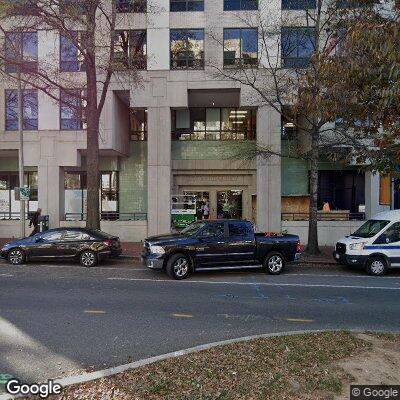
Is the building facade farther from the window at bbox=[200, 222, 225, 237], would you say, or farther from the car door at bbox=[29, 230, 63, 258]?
the window at bbox=[200, 222, 225, 237]

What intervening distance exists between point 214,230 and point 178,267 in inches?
64.8

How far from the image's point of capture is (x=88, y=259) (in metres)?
13.3

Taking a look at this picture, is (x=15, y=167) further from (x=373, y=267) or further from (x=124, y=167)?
(x=373, y=267)

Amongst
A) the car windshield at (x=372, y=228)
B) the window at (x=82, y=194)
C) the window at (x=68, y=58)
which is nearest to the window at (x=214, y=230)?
the car windshield at (x=372, y=228)

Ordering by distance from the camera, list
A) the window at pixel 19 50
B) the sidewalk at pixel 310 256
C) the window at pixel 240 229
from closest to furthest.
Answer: the window at pixel 240 229 < the sidewalk at pixel 310 256 < the window at pixel 19 50

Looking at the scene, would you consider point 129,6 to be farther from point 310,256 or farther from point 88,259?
point 310,256

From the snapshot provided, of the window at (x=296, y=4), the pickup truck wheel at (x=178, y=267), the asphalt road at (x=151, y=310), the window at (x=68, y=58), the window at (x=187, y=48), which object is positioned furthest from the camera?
the window at (x=187, y=48)

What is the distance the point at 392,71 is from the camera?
4.88m

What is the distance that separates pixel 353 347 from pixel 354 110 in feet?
13.2

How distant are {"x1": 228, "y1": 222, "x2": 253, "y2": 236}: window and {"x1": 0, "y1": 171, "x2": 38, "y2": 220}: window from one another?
14.5 meters

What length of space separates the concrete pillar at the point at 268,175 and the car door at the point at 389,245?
7674mm

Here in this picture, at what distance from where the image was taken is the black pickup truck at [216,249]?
11.1 m

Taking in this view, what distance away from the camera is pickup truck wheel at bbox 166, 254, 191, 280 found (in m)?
11.1

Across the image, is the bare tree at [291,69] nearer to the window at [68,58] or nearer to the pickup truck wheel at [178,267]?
the pickup truck wheel at [178,267]
